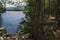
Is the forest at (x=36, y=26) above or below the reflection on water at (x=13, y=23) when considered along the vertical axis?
above

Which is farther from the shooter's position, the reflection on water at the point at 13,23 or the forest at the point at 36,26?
the reflection on water at the point at 13,23

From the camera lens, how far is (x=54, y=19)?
6320 millimetres

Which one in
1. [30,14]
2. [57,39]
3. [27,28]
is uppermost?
[30,14]

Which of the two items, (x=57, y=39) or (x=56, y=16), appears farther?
(x=56, y=16)

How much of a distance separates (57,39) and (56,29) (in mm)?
796

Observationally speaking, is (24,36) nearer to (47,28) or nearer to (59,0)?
(47,28)

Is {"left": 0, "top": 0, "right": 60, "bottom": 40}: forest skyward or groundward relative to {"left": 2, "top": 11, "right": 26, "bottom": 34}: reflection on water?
skyward

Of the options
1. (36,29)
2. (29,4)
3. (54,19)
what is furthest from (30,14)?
(54,19)

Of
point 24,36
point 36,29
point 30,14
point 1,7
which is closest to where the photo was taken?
point 36,29

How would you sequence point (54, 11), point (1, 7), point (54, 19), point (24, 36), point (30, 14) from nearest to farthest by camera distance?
1. point (24, 36)
2. point (30, 14)
3. point (1, 7)
4. point (54, 19)
5. point (54, 11)

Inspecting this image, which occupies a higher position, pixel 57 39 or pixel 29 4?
pixel 29 4

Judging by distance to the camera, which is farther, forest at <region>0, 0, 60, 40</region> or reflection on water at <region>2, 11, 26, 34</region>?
reflection on water at <region>2, 11, 26, 34</region>

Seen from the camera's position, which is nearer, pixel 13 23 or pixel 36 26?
pixel 36 26

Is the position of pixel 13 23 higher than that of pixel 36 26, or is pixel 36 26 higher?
pixel 36 26
